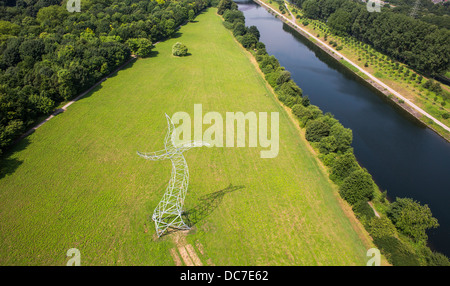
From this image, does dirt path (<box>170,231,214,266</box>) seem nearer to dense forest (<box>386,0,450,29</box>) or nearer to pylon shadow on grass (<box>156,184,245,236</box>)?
pylon shadow on grass (<box>156,184,245,236</box>)

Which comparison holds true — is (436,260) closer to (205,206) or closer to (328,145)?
(328,145)

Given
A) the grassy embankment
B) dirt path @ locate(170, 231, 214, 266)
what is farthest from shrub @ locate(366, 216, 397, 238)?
the grassy embankment

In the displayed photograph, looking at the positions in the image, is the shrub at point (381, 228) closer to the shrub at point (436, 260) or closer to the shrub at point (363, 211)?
the shrub at point (363, 211)

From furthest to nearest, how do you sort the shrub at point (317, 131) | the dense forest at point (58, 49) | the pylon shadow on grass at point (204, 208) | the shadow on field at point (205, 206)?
1. the dense forest at point (58, 49)
2. the shrub at point (317, 131)
3. the shadow on field at point (205, 206)
4. the pylon shadow on grass at point (204, 208)

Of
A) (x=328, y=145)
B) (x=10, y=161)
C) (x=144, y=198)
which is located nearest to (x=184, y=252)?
(x=144, y=198)

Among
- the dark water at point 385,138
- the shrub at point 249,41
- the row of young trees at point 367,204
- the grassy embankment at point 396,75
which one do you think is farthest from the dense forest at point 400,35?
the row of young trees at point 367,204

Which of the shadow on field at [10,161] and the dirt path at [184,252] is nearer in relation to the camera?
the dirt path at [184,252]
